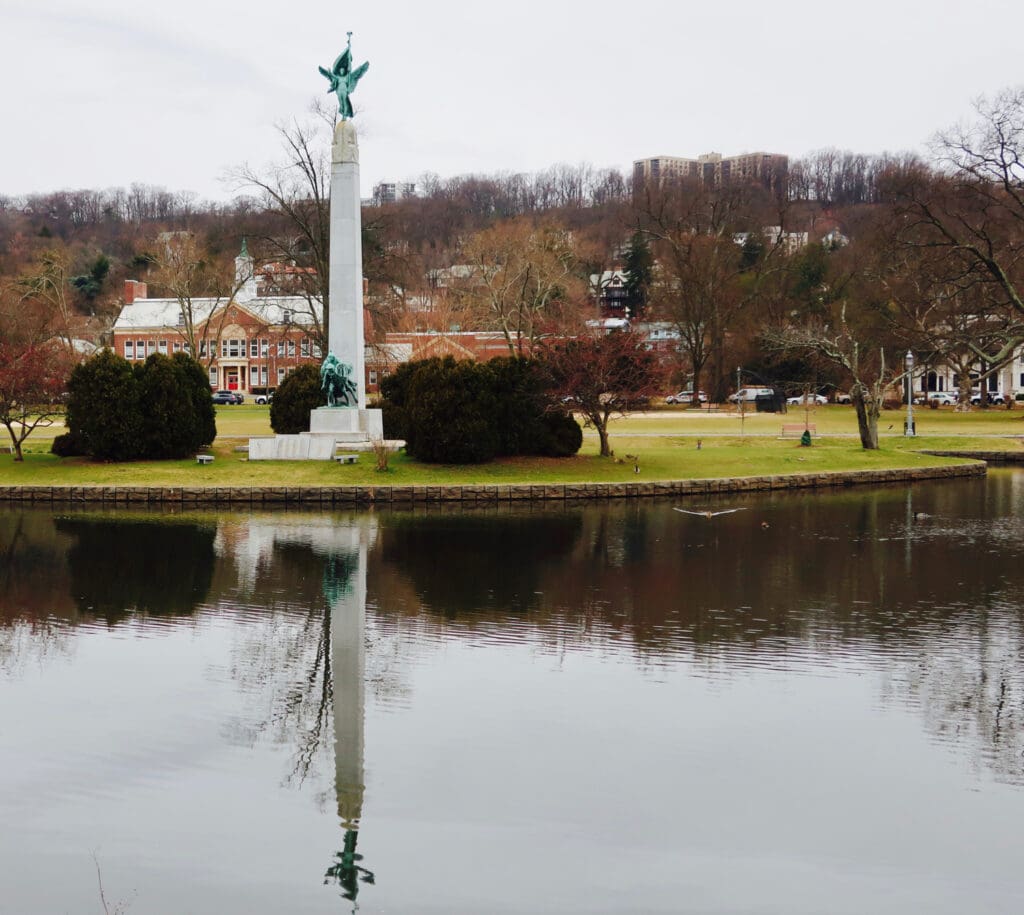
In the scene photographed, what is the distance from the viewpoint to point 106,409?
109ft

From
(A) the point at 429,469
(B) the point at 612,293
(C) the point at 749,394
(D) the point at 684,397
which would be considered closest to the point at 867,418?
(A) the point at 429,469

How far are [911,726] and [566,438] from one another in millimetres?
23805

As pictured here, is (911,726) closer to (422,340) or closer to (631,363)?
(631,363)

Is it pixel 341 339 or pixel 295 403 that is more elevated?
pixel 341 339

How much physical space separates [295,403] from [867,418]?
61.6 feet

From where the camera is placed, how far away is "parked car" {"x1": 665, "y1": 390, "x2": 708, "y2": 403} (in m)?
71.4

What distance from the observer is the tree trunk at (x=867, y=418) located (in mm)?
38844

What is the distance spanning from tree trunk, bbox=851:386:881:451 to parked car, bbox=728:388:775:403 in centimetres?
2278

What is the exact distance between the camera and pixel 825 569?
19.1 meters

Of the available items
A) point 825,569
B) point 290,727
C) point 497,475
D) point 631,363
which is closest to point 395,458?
point 497,475

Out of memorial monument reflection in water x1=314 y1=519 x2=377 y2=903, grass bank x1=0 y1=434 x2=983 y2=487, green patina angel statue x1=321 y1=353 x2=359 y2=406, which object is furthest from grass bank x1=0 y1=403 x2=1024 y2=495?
memorial monument reflection in water x1=314 y1=519 x2=377 y2=903

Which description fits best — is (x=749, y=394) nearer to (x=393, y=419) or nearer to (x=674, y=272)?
(x=674, y=272)

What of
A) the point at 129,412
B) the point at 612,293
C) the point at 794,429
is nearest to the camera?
the point at 129,412

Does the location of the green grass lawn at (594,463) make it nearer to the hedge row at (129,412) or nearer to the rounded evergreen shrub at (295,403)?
the hedge row at (129,412)
